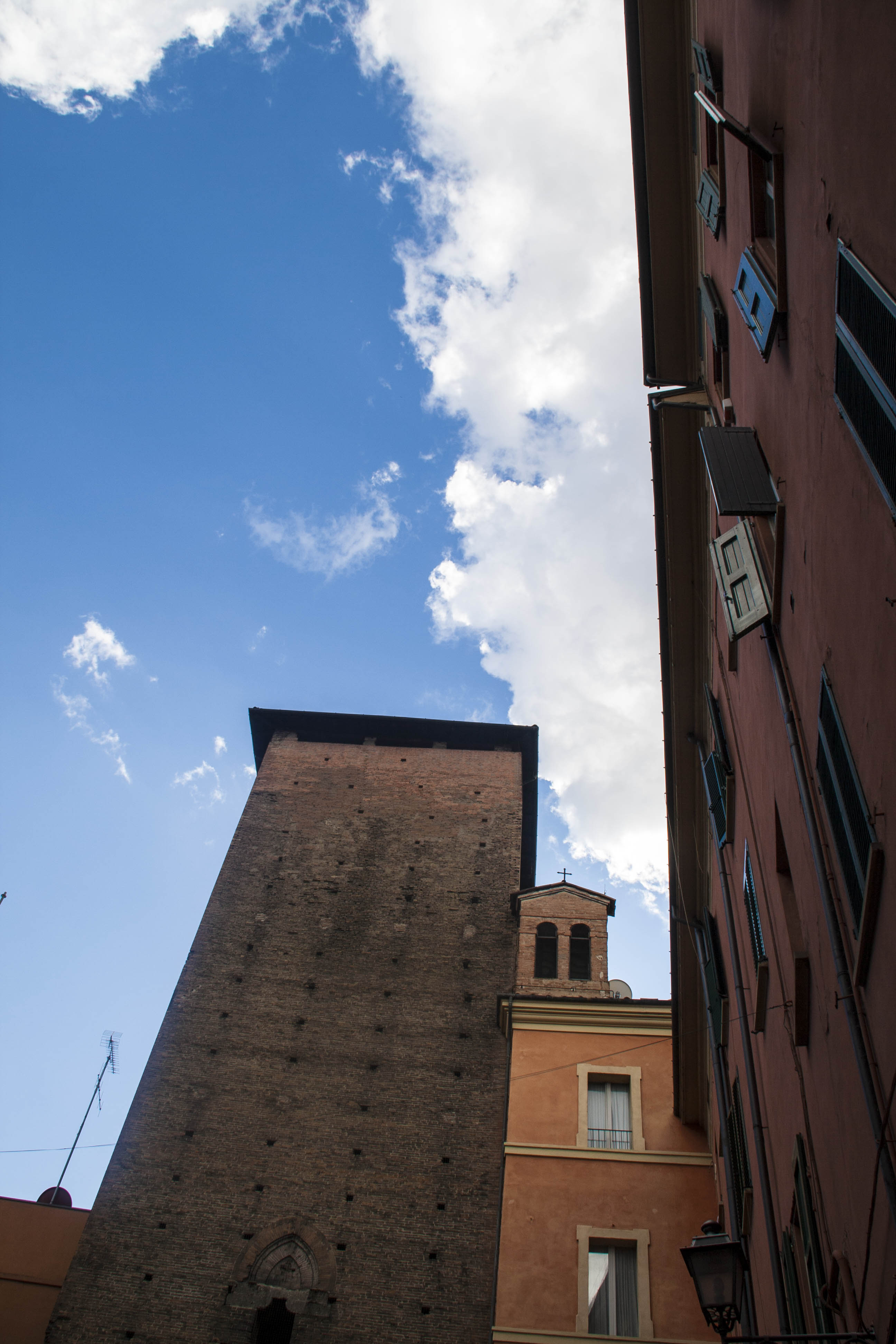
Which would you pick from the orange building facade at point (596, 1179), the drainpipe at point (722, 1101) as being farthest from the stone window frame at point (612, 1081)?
the drainpipe at point (722, 1101)

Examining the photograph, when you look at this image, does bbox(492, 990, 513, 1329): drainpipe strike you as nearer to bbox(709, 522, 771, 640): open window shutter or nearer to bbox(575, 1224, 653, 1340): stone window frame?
bbox(575, 1224, 653, 1340): stone window frame

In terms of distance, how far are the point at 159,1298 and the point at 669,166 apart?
16018mm

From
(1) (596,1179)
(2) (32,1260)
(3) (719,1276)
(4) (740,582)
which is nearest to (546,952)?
(1) (596,1179)

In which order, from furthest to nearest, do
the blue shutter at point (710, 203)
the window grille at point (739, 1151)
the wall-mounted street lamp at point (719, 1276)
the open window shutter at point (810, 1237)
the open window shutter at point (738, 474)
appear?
the window grille at point (739, 1151)
the blue shutter at point (710, 203)
the open window shutter at point (738, 474)
the open window shutter at point (810, 1237)
the wall-mounted street lamp at point (719, 1276)

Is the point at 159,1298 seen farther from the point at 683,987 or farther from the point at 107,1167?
the point at 683,987

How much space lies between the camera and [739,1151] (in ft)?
26.8

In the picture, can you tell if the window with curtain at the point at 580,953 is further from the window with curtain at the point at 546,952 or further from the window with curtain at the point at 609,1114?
the window with curtain at the point at 609,1114

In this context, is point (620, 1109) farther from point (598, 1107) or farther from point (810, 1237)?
point (810, 1237)

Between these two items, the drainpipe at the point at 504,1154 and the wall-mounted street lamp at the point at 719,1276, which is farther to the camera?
the drainpipe at the point at 504,1154

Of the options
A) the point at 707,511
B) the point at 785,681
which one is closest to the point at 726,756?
the point at 707,511

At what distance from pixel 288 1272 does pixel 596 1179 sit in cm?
551

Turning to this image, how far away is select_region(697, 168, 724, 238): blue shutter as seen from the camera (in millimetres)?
6891

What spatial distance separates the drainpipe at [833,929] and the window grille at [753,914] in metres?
2.05

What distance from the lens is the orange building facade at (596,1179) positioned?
10.5m
